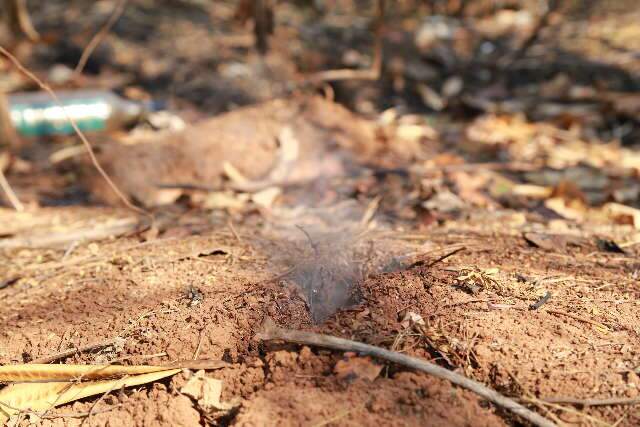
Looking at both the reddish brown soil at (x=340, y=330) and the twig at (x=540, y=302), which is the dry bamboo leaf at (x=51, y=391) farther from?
the twig at (x=540, y=302)

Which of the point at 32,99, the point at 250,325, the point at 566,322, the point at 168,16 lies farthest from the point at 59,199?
the point at 168,16

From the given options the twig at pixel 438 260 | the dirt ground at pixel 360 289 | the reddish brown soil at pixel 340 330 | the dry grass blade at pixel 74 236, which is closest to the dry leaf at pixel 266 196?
the dirt ground at pixel 360 289

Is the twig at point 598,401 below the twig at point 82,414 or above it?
above

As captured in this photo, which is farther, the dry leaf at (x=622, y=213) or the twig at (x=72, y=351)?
the dry leaf at (x=622, y=213)

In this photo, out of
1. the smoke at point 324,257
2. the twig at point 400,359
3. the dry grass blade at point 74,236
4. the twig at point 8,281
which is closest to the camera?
the twig at point 400,359

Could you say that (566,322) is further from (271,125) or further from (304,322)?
(271,125)

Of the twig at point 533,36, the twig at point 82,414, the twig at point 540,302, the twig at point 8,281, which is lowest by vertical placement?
the twig at point 82,414

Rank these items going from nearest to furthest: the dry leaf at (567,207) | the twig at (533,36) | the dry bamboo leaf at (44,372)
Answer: the dry bamboo leaf at (44,372)
the dry leaf at (567,207)
the twig at (533,36)
